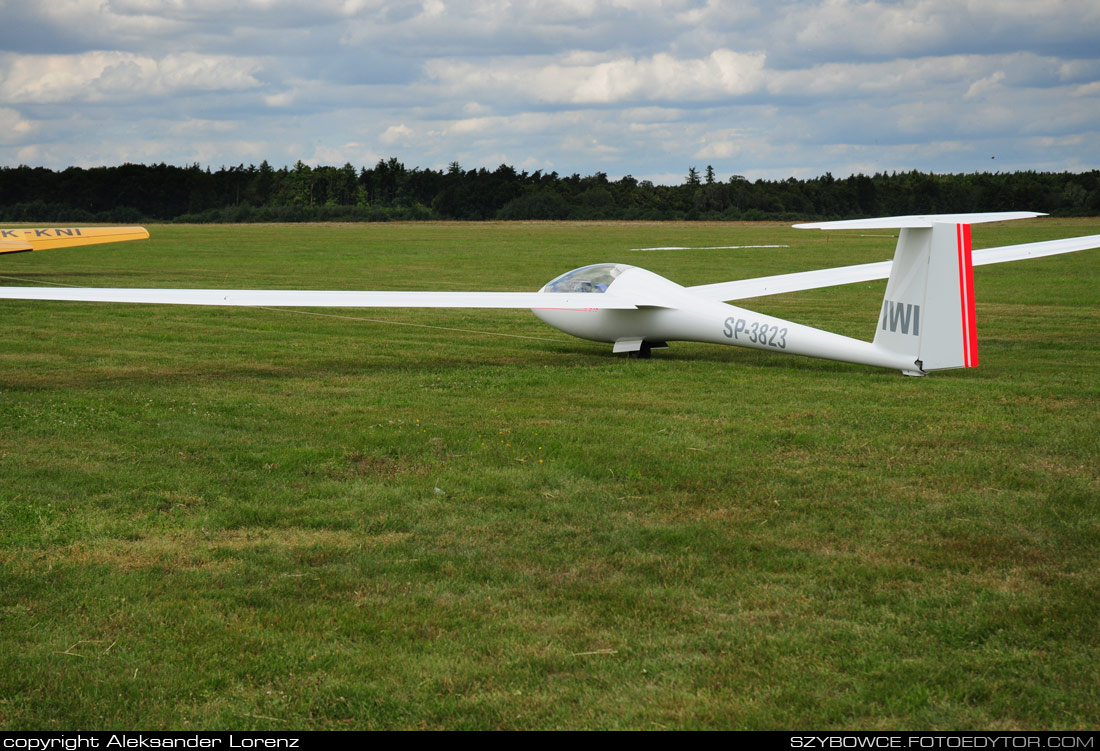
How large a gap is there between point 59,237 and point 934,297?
91.9 ft

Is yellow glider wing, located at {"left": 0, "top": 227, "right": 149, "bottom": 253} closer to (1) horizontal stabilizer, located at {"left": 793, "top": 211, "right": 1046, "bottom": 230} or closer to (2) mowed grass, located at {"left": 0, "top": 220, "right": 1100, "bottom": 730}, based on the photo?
(2) mowed grass, located at {"left": 0, "top": 220, "right": 1100, "bottom": 730}

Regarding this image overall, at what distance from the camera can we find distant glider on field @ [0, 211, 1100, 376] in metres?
10.4

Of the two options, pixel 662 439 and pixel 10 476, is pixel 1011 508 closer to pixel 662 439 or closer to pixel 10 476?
pixel 662 439

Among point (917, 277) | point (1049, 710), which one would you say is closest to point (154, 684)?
point (1049, 710)

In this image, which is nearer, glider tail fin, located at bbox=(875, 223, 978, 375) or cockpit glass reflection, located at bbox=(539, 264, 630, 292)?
glider tail fin, located at bbox=(875, 223, 978, 375)

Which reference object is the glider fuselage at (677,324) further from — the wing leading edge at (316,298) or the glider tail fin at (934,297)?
the glider tail fin at (934,297)

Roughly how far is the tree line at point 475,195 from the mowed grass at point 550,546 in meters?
82.6

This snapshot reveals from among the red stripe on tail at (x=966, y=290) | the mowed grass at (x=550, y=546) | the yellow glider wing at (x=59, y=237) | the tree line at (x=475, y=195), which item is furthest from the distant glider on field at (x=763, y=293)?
the tree line at (x=475, y=195)

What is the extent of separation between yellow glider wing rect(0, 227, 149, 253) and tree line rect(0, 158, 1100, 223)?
71.2 m

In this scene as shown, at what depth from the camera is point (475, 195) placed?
4500 inches

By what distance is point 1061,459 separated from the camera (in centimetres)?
800

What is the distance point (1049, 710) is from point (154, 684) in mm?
3749

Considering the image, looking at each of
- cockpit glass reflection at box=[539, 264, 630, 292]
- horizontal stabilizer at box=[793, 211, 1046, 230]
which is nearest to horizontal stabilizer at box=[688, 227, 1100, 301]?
cockpit glass reflection at box=[539, 264, 630, 292]

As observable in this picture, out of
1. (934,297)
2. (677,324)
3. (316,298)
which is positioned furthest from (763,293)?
(316,298)
